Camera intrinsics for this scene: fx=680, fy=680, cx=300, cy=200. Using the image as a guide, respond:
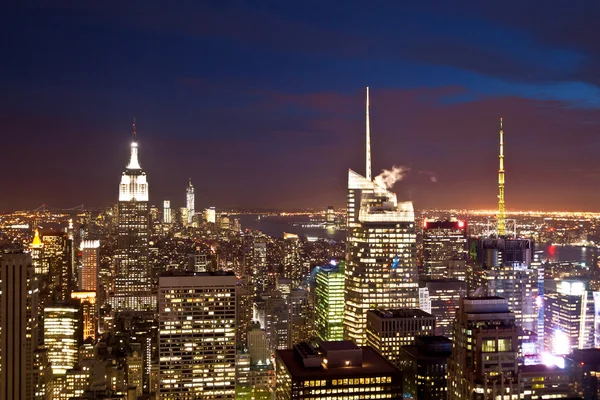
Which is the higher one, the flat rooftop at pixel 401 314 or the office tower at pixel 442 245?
the office tower at pixel 442 245

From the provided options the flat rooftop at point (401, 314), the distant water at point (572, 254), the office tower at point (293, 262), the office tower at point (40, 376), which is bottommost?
the office tower at point (40, 376)

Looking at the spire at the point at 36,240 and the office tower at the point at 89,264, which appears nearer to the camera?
the spire at the point at 36,240

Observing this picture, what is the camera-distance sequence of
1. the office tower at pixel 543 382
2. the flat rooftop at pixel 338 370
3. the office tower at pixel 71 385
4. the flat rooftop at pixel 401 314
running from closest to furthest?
the office tower at pixel 543 382, the flat rooftop at pixel 338 370, the office tower at pixel 71 385, the flat rooftop at pixel 401 314

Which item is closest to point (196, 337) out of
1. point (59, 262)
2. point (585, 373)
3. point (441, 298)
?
point (585, 373)

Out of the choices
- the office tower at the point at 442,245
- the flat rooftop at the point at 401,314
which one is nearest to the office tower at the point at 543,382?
the flat rooftop at the point at 401,314

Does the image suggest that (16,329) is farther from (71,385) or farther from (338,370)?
(338,370)

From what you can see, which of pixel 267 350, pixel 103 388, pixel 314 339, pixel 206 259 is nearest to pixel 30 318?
pixel 103 388

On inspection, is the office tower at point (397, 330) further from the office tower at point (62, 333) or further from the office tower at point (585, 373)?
the office tower at point (62, 333)
